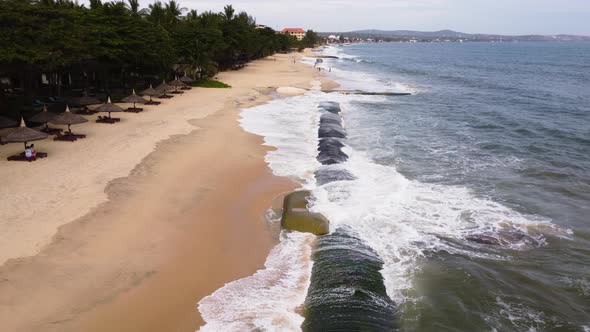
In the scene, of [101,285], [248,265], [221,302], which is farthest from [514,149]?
[101,285]

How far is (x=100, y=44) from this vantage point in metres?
31.6

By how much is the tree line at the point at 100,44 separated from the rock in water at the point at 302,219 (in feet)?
53.5

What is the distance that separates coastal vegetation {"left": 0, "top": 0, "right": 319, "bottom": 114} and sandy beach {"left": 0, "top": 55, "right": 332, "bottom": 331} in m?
5.35

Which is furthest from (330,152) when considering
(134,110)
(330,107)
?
(134,110)

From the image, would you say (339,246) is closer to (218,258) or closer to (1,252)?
(218,258)

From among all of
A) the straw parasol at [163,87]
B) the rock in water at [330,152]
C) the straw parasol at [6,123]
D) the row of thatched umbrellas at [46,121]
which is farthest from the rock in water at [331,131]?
the straw parasol at [6,123]

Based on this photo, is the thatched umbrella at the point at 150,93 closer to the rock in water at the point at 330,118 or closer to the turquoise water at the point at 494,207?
the rock in water at the point at 330,118

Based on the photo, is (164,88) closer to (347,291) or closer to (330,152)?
(330,152)

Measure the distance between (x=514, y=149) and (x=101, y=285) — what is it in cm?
2562

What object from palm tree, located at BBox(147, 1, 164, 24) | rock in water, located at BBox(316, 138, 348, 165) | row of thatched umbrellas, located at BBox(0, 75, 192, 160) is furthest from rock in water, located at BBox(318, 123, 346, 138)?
palm tree, located at BBox(147, 1, 164, 24)

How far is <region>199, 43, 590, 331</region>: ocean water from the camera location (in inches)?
420

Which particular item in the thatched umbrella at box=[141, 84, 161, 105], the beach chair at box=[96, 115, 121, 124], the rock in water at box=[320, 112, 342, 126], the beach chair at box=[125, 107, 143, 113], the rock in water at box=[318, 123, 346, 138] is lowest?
the rock in water at box=[318, 123, 346, 138]

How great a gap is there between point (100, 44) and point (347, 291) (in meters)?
29.1

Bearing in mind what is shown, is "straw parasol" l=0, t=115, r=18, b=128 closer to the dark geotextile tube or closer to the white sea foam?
the white sea foam
